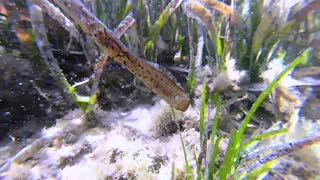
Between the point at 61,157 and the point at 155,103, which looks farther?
the point at 155,103

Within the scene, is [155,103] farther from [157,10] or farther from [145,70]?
[157,10]

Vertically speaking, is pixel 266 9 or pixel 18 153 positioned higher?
pixel 266 9

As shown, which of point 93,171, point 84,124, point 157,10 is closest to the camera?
point 93,171

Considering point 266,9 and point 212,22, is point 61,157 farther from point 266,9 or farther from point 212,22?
point 266,9

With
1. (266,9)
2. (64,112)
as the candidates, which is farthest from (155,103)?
(266,9)

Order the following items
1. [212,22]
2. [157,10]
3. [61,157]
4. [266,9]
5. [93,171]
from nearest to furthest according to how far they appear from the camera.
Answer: [93,171], [61,157], [212,22], [266,9], [157,10]

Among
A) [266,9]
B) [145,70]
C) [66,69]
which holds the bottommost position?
[66,69]
